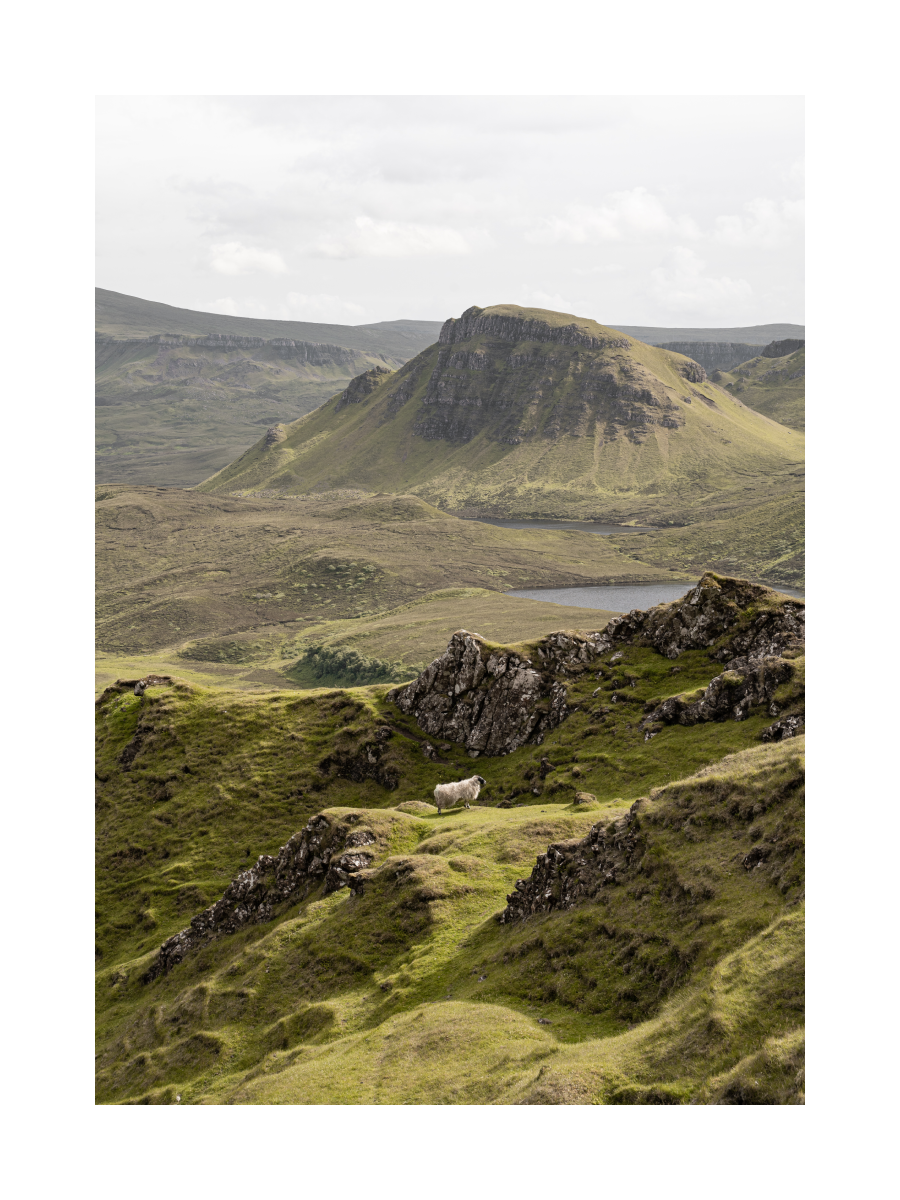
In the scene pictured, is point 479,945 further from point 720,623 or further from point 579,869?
point 720,623

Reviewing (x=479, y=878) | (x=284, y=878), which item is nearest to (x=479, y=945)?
(x=479, y=878)

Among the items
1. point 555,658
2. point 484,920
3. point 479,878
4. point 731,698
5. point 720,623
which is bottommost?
point 484,920

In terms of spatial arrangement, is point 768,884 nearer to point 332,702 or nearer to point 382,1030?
point 382,1030

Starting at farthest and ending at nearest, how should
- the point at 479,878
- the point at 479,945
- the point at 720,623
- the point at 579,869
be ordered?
the point at 720,623 → the point at 479,878 → the point at 479,945 → the point at 579,869

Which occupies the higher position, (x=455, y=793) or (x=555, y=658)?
(x=555, y=658)

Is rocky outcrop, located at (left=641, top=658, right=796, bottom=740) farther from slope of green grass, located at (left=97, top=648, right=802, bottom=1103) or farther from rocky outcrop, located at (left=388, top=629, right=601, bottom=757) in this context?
rocky outcrop, located at (left=388, top=629, right=601, bottom=757)

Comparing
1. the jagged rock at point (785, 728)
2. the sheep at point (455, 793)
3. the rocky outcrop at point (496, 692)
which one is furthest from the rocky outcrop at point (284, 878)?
the jagged rock at point (785, 728)
